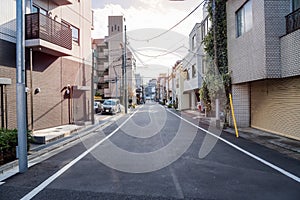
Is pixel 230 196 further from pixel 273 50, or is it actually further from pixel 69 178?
pixel 273 50

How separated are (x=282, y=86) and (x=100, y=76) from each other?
148ft

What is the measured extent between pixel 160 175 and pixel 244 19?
33.3 ft

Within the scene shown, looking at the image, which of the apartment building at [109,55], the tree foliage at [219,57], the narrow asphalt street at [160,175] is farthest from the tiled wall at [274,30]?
the apartment building at [109,55]

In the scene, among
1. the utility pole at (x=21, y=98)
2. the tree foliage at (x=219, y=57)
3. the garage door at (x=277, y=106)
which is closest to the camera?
the utility pole at (x=21, y=98)

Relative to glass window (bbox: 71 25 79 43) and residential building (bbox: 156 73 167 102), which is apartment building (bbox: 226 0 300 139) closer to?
glass window (bbox: 71 25 79 43)

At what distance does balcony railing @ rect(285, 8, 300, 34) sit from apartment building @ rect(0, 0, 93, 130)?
10.4 meters

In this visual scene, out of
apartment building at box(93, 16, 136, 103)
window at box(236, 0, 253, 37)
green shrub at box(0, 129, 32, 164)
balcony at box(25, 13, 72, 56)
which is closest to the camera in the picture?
A: green shrub at box(0, 129, 32, 164)

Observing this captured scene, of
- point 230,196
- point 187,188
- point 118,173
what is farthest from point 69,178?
point 230,196

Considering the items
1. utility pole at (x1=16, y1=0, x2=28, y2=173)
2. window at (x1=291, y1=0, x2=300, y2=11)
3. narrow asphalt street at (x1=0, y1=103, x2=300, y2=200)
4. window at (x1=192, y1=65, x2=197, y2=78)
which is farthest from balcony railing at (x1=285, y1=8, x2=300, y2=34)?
window at (x1=192, y1=65, x2=197, y2=78)

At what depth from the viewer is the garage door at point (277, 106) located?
9719mm

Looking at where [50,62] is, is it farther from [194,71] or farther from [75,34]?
[194,71]

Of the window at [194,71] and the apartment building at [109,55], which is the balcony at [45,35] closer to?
the window at [194,71]

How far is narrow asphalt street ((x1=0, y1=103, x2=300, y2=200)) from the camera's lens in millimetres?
4367

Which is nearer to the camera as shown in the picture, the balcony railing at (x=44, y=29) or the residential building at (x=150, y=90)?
the balcony railing at (x=44, y=29)
